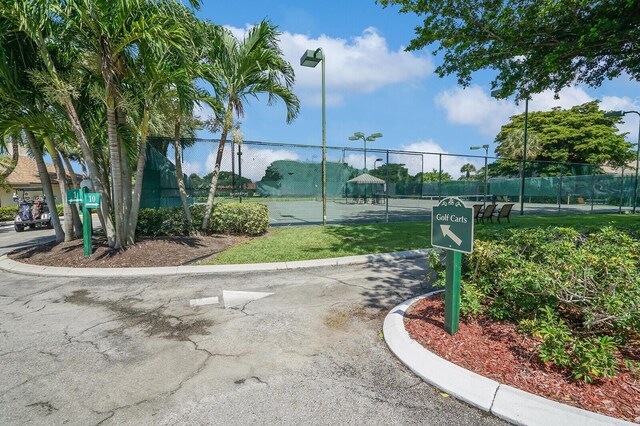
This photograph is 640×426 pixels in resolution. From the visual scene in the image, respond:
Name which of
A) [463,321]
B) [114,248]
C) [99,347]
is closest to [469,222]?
[463,321]

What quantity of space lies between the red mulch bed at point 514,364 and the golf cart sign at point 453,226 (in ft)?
2.99

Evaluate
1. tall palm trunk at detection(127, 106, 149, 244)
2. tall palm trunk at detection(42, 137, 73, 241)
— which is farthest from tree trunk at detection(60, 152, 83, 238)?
tall palm trunk at detection(127, 106, 149, 244)

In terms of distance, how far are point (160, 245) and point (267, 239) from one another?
2794mm

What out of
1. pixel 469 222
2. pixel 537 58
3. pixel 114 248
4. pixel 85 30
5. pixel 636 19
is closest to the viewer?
pixel 469 222

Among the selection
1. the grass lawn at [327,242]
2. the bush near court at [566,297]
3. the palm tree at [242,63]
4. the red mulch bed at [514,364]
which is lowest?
the red mulch bed at [514,364]

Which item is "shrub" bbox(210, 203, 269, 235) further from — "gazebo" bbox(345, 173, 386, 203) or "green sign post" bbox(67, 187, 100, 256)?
"gazebo" bbox(345, 173, 386, 203)

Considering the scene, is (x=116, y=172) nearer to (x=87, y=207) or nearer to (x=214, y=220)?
(x=87, y=207)

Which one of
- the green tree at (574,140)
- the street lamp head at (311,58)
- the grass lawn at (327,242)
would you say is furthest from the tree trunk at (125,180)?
the green tree at (574,140)

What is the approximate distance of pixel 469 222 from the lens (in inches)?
116

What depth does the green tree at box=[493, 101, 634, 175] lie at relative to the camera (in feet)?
123

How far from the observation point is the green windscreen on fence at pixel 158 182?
Result: 10.1 metres

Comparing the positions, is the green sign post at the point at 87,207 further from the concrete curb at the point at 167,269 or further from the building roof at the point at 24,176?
the building roof at the point at 24,176

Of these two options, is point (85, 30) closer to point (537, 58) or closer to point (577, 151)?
point (537, 58)

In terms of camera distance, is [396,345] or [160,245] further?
[160,245]
